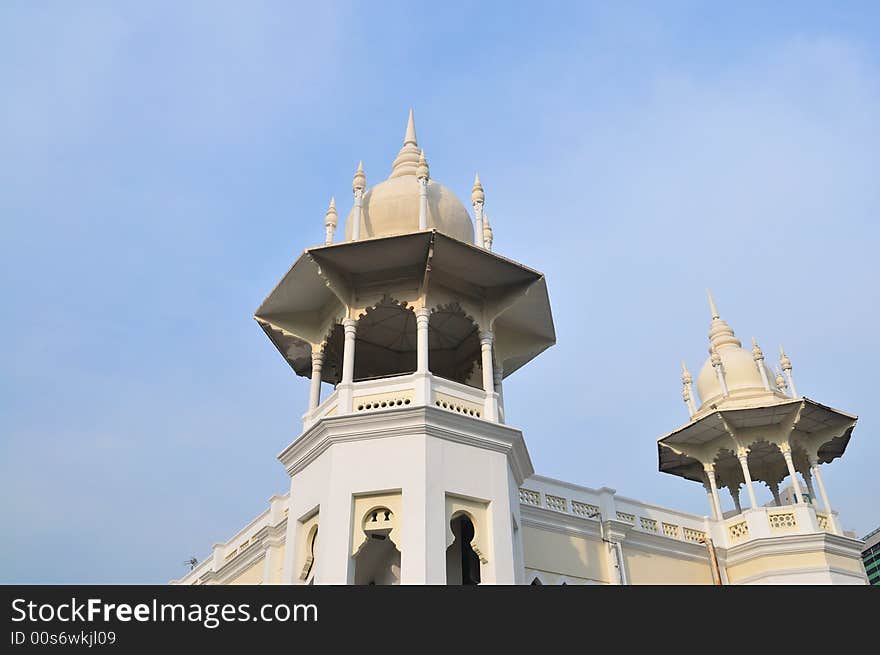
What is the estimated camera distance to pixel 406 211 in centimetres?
1873

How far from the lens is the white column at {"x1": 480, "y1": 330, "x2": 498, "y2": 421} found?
16844 mm

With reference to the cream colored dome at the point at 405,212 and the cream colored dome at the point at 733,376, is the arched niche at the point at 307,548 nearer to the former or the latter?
the cream colored dome at the point at 405,212

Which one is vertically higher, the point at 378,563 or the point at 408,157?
the point at 408,157

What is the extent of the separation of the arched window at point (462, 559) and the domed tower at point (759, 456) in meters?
10.5

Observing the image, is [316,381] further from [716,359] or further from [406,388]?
[716,359]

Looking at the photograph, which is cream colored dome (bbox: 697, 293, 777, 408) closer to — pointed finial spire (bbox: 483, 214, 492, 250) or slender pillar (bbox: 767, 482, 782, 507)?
slender pillar (bbox: 767, 482, 782, 507)

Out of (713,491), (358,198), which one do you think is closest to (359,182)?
(358,198)

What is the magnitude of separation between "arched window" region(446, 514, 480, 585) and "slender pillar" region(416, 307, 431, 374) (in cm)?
354

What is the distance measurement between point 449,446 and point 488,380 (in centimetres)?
223

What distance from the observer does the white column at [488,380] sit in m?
16.8

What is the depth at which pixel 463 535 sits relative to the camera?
58.8 ft
